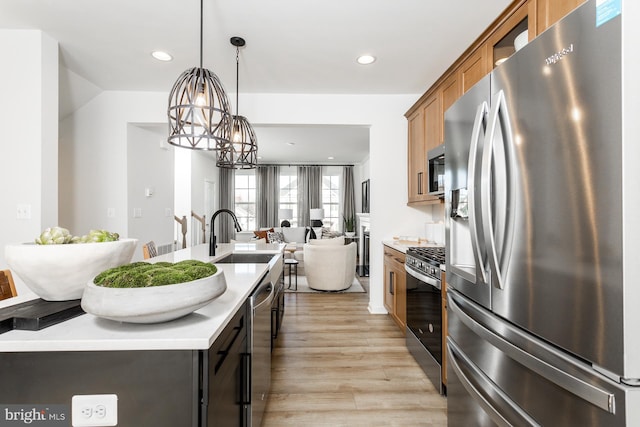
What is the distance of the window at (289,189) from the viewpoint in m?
9.03

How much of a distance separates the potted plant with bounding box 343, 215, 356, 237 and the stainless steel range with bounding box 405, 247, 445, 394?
221 inches

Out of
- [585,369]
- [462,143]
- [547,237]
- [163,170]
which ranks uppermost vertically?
[163,170]

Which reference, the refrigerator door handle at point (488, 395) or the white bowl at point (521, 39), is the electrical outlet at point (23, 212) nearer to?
the refrigerator door handle at point (488, 395)

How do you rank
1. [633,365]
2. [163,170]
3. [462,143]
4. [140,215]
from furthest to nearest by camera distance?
[163,170], [140,215], [462,143], [633,365]

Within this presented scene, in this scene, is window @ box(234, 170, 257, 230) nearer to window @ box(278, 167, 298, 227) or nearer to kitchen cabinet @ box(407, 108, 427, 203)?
window @ box(278, 167, 298, 227)

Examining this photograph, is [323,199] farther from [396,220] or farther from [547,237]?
[547,237]

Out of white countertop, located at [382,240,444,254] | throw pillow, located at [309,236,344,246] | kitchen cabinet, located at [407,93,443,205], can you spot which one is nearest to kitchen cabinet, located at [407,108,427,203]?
kitchen cabinet, located at [407,93,443,205]

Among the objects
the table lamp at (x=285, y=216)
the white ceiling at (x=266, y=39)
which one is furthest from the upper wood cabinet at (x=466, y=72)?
the table lamp at (x=285, y=216)

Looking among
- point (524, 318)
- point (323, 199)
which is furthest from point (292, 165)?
point (524, 318)

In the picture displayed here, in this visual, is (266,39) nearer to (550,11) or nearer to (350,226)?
(550,11)

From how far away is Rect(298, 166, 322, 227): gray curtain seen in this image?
896 cm

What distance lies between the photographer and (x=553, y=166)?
34.6 inches

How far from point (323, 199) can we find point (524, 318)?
8229 millimetres

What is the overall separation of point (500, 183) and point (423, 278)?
4.29 feet
